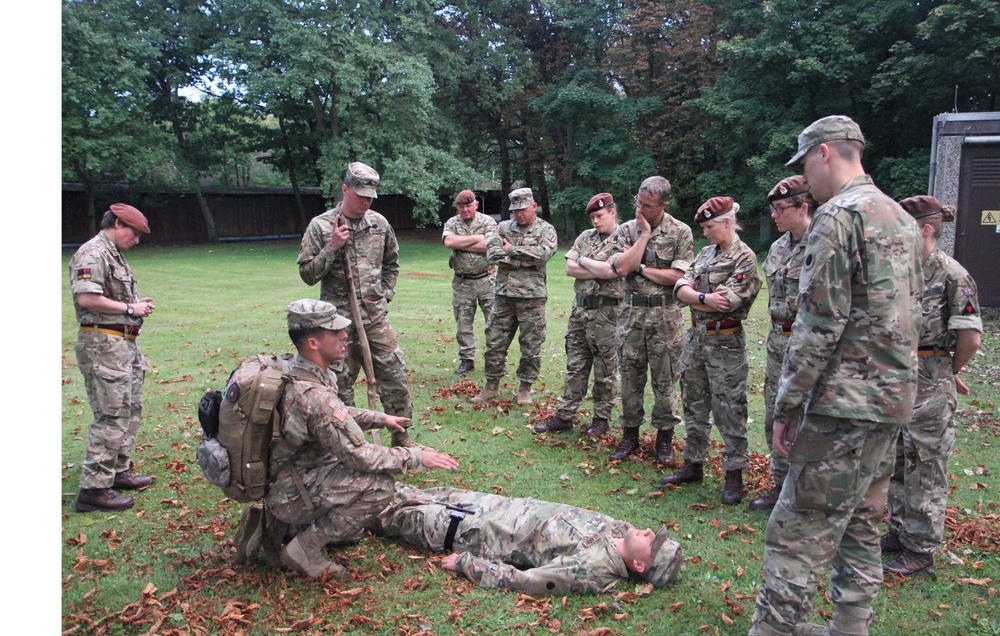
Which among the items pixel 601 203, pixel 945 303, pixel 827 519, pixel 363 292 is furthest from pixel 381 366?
pixel 945 303

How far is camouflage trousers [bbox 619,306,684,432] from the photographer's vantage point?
6.30m

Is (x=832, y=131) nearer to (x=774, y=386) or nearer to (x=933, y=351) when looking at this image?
(x=933, y=351)

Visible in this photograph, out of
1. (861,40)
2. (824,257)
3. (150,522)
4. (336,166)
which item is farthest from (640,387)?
(336,166)

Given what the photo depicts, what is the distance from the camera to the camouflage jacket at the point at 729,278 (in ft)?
17.9

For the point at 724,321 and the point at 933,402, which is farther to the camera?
the point at 724,321

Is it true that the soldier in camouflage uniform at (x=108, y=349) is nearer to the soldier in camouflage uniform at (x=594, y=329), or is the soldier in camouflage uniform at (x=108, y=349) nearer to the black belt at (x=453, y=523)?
the black belt at (x=453, y=523)

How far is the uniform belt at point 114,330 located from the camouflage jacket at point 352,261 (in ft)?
4.66

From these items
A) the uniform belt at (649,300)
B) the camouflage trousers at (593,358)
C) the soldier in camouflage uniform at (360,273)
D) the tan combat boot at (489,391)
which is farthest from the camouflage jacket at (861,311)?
the tan combat boot at (489,391)

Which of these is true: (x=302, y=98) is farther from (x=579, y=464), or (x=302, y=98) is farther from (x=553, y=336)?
(x=579, y=464)

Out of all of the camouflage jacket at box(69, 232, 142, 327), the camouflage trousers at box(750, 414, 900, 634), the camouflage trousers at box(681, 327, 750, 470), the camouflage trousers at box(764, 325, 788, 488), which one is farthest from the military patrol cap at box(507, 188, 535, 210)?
the camouflage trousers at box(750, 414, 900, 634)

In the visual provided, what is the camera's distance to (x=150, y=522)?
17.4ft

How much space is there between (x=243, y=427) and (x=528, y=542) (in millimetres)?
1922

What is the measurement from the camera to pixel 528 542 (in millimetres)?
4645

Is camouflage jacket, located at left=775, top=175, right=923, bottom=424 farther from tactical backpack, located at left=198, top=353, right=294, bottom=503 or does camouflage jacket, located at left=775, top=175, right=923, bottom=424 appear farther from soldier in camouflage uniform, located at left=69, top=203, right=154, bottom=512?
soldier in camouflage uniform, located at left=69, top=203, right=154, bottom=512
